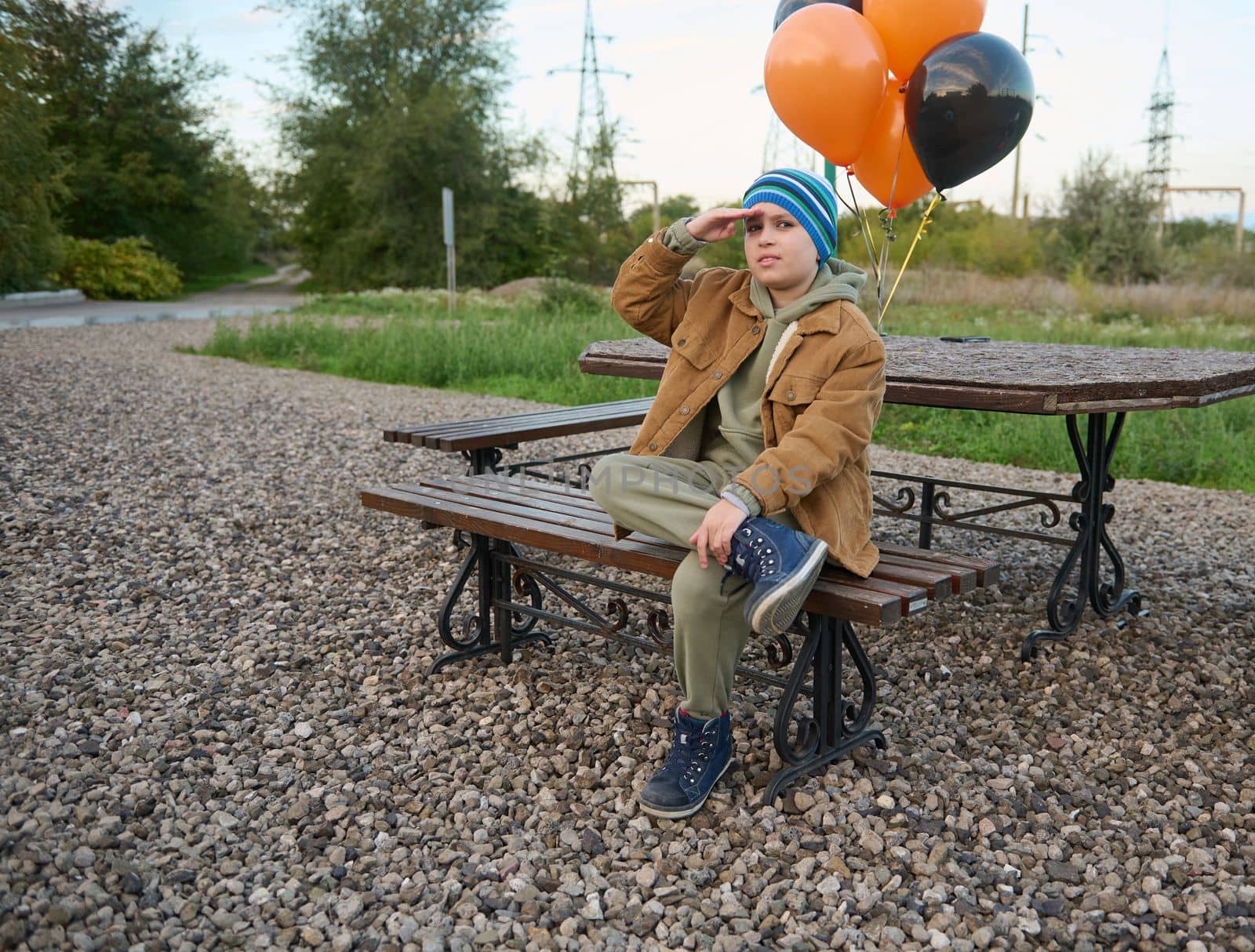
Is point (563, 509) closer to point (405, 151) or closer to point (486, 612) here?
point (486, 612)

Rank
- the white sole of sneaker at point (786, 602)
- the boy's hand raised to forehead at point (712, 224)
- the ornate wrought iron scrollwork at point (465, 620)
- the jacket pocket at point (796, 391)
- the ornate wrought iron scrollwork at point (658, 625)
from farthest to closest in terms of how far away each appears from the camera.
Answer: the ornate wrought iron scrollwork at point (465, 620), the ornate wrought iron scrollwork at point (658, 625), the boy's hand raised to forehead at point (712, 224), the jacket pocket at point (796, 391), the white sole of sneaker at point (786, 602)

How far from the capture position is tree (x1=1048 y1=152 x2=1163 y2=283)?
816 inches

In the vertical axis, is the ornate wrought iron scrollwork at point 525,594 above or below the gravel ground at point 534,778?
above

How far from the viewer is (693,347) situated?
262 cm

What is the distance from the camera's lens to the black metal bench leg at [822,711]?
8.26 ft

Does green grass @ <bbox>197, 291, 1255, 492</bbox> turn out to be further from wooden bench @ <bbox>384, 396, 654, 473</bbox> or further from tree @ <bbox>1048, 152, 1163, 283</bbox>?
tree @ <bbox>1048, 152, 1163, 283</bbox>

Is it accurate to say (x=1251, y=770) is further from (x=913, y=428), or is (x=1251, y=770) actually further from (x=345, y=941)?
(x=913, y=428)

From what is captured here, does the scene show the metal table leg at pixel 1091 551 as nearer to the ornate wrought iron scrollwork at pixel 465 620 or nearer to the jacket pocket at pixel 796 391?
the jacket pocket at pixel 796 391

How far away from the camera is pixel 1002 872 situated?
7.18ft

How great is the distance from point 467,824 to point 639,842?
419mm

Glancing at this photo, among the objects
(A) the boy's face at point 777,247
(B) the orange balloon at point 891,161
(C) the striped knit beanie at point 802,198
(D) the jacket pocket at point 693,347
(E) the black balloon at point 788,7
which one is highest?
(E) the black balloon at point 788,7

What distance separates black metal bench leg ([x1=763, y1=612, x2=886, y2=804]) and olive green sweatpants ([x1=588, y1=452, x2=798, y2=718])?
0.56 feet

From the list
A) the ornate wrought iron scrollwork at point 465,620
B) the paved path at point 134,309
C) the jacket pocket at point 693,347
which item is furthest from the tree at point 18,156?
the jacket pocket at point 693,347

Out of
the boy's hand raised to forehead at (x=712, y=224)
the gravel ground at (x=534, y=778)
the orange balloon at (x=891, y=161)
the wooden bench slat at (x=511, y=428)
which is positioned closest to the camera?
the gravel ground at (x=534, y=778)
